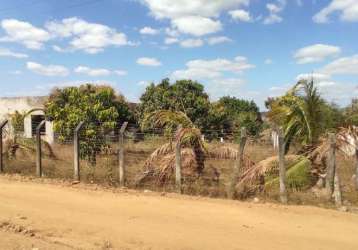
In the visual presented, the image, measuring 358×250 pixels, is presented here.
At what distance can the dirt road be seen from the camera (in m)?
7.09

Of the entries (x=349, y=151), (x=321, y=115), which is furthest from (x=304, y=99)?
(x=349, y=151)

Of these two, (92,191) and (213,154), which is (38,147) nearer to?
(92,191)

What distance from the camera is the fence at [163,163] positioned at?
1079 centimetres

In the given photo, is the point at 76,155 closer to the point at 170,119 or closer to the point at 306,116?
the point at 170,119

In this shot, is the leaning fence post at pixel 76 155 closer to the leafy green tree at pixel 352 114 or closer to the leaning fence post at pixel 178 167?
the leaning fence post at pixel 178 167

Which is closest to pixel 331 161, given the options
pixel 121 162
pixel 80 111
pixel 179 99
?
pixel 121 162

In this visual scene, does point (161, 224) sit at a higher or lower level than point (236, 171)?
lower

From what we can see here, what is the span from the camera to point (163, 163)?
1195 centimetres

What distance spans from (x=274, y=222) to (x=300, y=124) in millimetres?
3536

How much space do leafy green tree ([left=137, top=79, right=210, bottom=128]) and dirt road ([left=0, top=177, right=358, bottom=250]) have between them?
56.1ft

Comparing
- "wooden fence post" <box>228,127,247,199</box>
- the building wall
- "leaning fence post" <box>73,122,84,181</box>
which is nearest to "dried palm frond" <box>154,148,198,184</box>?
"wooden fence post" <box>228,127,247,199</box>

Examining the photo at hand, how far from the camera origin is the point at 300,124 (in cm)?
1136

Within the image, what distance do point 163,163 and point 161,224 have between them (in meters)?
3.72

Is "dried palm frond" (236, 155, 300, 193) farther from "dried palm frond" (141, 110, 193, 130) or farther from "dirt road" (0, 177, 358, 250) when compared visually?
"dried palm frond" (141, 110, 193, 130)
